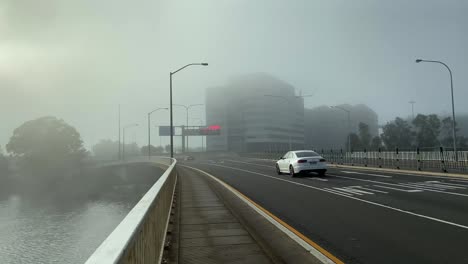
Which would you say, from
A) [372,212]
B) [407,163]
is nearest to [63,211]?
[407,163]

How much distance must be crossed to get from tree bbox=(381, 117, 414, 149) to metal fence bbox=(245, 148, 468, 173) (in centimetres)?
8879

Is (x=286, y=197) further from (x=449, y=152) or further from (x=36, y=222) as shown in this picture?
(x=36, y=222)

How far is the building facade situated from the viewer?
17638 centimetres

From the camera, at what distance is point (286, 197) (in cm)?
1535

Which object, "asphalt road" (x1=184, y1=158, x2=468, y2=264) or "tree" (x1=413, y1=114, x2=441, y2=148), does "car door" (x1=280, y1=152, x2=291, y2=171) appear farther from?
"tree" (x1=413, y1=114, x2=441, y2=148)

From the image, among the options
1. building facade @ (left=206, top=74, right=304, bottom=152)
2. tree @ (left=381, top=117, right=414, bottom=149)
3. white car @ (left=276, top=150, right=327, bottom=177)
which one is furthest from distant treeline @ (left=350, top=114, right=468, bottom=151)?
white car @ (left=276, top=150, right=327, bottom=177)

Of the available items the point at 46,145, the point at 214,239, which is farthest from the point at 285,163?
the point at 46,145

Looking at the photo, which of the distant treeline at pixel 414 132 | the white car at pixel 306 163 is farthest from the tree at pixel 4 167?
the distant treeline at pixel 414 132

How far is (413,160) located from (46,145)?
98.0 meters

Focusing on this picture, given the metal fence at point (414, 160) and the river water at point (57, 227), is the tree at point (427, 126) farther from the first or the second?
the river water at point (57, 227)

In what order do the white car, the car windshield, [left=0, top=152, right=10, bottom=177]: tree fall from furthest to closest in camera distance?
[left=0, top=152, right=10, bottom=177]: tree, the car windshield, the white car

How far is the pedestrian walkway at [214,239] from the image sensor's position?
6836mm

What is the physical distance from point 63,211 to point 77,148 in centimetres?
7286

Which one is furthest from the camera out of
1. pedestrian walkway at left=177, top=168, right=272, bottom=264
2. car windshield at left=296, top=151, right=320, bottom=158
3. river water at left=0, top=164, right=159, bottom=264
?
river water at left=0, top=164, right=159, bottom=264
